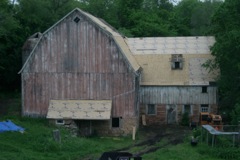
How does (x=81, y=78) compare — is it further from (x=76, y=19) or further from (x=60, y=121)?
(x=76, y=19)

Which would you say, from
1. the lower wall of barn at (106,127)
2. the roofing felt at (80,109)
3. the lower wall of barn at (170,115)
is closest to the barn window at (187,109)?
the lower wall of barn at (170,115)

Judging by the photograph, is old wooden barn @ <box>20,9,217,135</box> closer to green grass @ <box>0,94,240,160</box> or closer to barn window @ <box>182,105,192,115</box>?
green grass @ <box>0,94,240,160</box>

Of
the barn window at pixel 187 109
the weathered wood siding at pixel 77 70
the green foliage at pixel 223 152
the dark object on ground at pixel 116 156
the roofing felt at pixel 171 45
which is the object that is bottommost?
the green foliage at pixel 223 152

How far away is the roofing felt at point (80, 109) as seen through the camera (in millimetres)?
31438

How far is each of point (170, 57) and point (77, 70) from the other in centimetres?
1066

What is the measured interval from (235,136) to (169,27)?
37947 millimetres

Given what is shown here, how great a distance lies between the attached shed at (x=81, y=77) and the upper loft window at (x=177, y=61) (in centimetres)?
748

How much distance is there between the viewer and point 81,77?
33125mm

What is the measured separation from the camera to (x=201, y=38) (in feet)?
141

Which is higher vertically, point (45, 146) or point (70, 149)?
point (45, 146)

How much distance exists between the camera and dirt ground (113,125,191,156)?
28.0m

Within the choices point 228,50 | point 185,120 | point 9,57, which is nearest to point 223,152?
point 228,50

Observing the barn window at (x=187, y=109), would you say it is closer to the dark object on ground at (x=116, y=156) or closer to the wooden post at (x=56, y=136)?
the wooden post at (x=56, y=136)

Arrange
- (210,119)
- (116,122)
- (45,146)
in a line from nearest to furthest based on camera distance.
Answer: (45,146), (116,122), (210,119)
